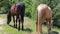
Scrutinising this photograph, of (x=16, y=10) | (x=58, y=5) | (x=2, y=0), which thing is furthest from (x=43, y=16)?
(x=2, y=0)

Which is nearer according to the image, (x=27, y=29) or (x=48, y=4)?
(x=27, y=29)

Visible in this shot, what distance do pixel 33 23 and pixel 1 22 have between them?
1.88 metres

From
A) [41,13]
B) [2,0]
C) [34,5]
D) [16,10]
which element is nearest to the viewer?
[41,13]

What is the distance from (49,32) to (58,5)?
98.1 inches

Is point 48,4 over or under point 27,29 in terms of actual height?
over

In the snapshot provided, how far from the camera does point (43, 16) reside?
31.7 ft

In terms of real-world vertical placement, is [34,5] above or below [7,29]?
above

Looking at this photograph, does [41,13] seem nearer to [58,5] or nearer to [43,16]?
[43,16]

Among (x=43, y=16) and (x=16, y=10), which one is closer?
(x=43, y=16)

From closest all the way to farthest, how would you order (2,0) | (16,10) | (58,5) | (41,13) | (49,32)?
(41,13) → (49,32) → (16,10) → (58,5) → (2,0)

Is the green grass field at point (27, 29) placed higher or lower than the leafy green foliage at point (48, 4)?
lower

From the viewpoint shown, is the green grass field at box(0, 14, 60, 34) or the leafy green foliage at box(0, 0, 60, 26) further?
the leafy green foliage at box(0, 0, 60, 26)

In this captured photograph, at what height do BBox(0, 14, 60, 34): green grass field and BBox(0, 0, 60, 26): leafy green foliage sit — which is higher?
BBox(0, 0, 60, 26): leafy green foliage

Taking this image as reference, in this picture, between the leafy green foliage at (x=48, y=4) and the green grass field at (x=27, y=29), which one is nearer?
the green grass field at (x=27, y=29)
